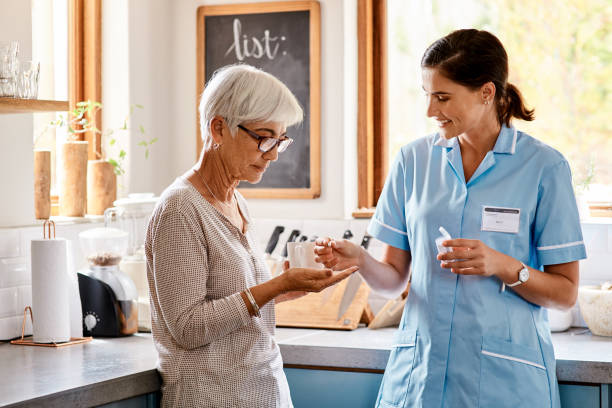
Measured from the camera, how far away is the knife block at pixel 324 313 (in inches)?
111

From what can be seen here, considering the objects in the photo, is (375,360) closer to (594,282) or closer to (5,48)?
(594,282)

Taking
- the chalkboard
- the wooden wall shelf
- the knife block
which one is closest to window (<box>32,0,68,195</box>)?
the chalkboard

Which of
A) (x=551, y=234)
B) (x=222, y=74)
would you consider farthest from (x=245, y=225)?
(x=551, y=234)

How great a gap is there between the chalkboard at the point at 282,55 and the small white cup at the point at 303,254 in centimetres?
120

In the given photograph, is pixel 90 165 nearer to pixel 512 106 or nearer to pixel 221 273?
pixel 221 273

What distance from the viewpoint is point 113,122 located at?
3.34 m

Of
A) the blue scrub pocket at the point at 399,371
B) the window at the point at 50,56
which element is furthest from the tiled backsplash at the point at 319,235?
the blue scrub pocket at the point at 399,371

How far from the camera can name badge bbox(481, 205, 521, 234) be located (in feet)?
6.54

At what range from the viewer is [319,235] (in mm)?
3252

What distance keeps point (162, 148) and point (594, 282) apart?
179cm

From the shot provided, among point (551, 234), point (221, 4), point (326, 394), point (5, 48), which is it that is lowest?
point (326, 394)

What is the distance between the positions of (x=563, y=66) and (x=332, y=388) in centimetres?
154

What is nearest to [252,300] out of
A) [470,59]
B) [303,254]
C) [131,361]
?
[303,254]

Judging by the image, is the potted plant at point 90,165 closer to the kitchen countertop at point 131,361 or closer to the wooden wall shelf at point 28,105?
the wooden wall shelf at point 28,105
